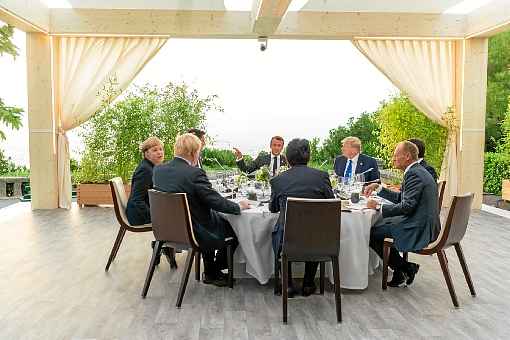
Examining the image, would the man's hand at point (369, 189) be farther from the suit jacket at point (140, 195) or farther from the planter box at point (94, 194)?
the planter box at point (94, 194)

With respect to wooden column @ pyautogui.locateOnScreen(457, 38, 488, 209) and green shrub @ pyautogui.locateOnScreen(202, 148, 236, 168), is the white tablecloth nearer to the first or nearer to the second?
wooden column @ pyautogui.locateOnScreen(457, 38, 488, 209)

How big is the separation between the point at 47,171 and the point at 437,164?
6.01 m

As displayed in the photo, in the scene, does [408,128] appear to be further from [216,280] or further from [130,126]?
[216,280]

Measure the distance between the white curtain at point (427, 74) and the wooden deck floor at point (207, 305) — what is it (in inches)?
128

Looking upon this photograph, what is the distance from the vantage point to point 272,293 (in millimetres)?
4863

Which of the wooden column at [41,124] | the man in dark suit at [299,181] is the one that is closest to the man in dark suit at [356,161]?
the man in dark suit at [299,181]

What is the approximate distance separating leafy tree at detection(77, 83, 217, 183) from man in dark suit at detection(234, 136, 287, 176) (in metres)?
2.48

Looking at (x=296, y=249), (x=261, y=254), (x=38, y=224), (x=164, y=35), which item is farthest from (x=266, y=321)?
(x=164, y=35)

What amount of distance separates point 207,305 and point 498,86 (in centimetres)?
1181

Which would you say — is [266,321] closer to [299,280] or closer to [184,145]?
[299,280]

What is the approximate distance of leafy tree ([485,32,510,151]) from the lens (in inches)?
559

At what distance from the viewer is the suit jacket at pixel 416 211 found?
4.58m

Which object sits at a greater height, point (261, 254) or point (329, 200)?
point (329, 200)

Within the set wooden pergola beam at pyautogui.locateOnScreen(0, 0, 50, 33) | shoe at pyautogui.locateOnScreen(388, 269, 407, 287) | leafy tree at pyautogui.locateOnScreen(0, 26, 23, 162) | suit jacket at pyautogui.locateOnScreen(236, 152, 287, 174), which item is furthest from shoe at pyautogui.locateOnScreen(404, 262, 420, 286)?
leafy tree at pyautogui.locateOnScreen(0, 26, 23, 162)
